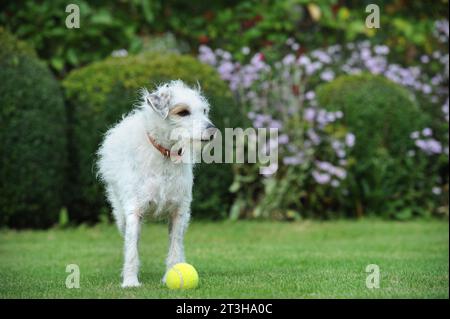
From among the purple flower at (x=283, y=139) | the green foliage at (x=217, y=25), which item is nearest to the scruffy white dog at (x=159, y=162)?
the purple flower at (x=283, y=139)

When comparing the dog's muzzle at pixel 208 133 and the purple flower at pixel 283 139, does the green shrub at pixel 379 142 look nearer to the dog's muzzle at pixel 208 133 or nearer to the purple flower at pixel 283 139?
the purple flower at pixel 283 139

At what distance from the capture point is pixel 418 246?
25.7 feet

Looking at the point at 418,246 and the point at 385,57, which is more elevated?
the point at 385,57

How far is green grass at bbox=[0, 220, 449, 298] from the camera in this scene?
515 cm

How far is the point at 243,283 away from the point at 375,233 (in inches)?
150

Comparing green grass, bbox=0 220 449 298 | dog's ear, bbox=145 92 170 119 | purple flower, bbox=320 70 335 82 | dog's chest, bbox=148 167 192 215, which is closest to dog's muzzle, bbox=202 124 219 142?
dog's ear, bbox=145 92 170 119

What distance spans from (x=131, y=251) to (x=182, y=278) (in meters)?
0.49

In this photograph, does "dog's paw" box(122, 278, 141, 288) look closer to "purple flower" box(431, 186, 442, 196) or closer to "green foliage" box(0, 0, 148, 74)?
"purple flower" box(431, 186, 442, 196)

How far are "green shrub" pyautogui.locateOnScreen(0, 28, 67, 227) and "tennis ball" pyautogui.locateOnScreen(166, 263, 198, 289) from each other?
436 centimetres

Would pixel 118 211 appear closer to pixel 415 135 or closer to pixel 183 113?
pixel 183 113

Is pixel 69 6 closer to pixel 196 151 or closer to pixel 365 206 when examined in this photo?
pixel 365 206

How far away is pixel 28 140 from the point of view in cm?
915
